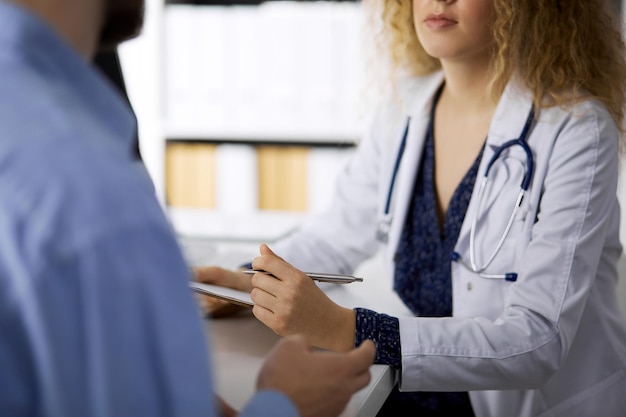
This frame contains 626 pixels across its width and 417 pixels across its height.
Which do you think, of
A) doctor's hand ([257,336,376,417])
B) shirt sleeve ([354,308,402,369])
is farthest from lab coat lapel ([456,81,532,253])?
doctor's hand ([257,336,376,417])

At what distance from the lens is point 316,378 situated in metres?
0.80

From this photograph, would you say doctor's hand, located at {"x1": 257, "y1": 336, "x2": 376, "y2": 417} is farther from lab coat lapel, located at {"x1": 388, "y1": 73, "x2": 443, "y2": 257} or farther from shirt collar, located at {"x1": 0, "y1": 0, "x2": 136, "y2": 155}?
lab coat lapel, located at {"x1": 388, "y1": 73, "x2": 443, "y2": 257}

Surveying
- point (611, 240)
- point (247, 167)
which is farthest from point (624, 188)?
point (247, 167)

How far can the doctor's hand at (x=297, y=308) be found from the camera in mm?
1137

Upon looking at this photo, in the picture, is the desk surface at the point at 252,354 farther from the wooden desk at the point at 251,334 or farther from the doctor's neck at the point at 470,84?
the doctor's neck at the point at 470,84

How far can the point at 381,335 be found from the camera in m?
1.17

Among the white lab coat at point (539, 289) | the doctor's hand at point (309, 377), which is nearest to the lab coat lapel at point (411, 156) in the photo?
the white lab coat at point (539, 289)

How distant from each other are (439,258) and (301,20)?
1572 mm

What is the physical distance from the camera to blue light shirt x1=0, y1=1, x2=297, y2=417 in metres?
0.52

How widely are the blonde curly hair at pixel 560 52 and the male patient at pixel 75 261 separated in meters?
0.96

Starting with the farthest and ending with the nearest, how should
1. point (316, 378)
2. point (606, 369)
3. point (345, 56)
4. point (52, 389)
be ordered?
point (345, 56) < point (606, 369) < point (316, 378) < point (52, 389)

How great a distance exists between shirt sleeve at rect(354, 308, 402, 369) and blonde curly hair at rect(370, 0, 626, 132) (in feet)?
1.64

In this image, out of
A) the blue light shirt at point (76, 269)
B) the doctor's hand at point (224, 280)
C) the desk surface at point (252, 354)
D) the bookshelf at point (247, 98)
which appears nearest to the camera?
the blue light shirt at point (76, 269)

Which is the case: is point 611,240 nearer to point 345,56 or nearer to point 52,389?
point 52,389
